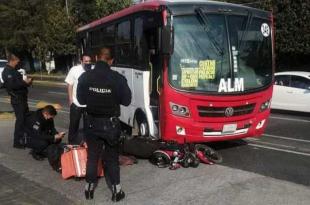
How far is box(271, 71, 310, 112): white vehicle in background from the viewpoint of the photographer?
16156 millimetres

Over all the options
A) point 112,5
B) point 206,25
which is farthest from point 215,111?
point 112,5

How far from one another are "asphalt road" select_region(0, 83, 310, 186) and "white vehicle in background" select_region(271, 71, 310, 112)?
2.17 m

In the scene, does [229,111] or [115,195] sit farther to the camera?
[229,111]

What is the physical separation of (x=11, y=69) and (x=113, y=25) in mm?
3184

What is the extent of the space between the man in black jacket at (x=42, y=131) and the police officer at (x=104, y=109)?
8.07 ft

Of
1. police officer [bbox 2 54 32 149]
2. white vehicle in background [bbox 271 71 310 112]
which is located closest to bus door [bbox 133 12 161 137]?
police officer [bbox 2 54 32 149]

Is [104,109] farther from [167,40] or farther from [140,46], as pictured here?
[140,46]

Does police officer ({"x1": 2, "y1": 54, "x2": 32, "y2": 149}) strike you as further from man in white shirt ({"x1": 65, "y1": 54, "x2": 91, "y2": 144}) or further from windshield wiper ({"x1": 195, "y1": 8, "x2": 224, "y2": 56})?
windshield wiper ({"x1": 195, "y1": 8, "x2": 224, "y2": 56})

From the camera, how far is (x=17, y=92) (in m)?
10.6

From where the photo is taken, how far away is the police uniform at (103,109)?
638 centimetres

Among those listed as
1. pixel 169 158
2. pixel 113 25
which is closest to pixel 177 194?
pixel 169 158

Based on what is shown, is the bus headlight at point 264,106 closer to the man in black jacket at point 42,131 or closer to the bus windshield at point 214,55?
the bus windshield at point 214,55

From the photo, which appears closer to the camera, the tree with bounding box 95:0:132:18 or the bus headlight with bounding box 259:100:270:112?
the bus headlight with bounding box 259:100:270:112

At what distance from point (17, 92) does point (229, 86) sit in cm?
420
